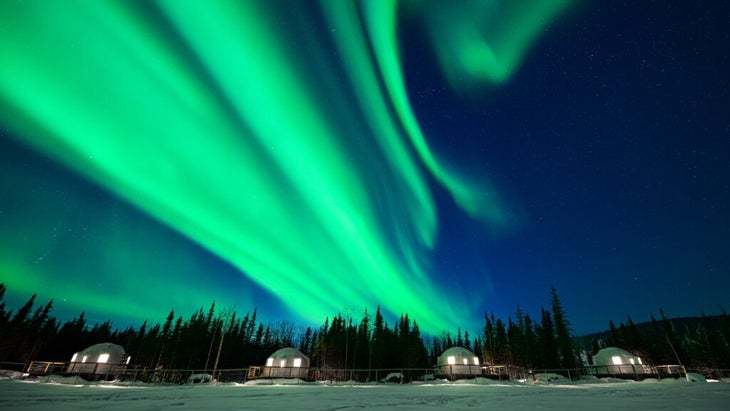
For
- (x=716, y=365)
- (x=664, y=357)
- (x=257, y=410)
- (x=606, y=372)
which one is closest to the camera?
(x=257, y=410)

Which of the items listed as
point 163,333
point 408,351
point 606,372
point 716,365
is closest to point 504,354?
point 408,351

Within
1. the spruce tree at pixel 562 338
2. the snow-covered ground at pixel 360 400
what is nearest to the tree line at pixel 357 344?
the spruce tree at pixel 562 338

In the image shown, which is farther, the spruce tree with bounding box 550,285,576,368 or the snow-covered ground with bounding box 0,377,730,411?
the spruce tree with bounding box 550,285,576,368

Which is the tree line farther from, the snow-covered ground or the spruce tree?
the snow-covered ground

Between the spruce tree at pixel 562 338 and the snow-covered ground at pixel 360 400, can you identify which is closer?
the snow-covered ground at pixel 360 400

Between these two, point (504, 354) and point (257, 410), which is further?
point (504, 354)

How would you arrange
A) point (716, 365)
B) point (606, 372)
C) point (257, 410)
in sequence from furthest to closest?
point (716, 365) < point (606, 372) < point (257, 410)

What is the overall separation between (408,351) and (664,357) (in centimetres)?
4816

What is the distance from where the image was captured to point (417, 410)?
5.84 metres

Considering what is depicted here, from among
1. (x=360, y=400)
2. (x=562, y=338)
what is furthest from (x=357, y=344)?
(x=360, y=400)

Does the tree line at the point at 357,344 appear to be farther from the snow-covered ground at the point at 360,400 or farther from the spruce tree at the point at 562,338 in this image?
the snow-covered ground at the point at 360,400

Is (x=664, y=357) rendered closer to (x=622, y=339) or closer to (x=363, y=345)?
(x=622, y=339)

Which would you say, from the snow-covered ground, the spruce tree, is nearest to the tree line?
the spruce tree

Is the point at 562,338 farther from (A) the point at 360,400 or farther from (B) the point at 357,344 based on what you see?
(A) the point at 360,400
